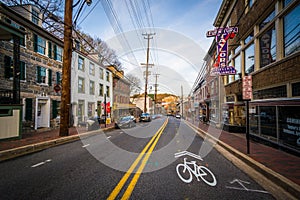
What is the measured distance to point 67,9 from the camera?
11586 millimetres

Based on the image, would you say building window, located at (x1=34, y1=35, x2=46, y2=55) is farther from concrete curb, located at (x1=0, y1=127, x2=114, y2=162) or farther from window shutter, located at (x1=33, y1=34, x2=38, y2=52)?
concrete curb, located at (x1=0, y1=127, x2=114, y2=162)

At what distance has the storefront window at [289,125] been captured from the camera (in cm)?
688

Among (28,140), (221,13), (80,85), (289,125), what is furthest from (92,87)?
(289,125)

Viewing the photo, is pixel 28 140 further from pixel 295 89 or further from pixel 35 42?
pixel 295 89

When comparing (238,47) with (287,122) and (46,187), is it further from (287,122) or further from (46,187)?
(46,187)

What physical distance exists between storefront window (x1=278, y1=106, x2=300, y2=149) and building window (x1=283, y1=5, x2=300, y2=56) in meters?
2.41

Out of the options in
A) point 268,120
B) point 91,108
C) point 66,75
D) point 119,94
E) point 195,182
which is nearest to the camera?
point 195,182

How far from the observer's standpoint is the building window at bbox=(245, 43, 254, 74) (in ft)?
39.6

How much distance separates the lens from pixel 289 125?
737cm

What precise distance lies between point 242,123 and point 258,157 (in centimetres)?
810

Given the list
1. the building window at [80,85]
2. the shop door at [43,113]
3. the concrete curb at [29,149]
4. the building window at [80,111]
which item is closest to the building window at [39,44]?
the shop door at [43,113]

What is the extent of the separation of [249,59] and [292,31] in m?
4.95

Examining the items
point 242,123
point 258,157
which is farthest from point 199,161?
point 242,123

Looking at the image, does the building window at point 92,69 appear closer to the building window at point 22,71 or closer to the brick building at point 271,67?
the building window at point 22,71
